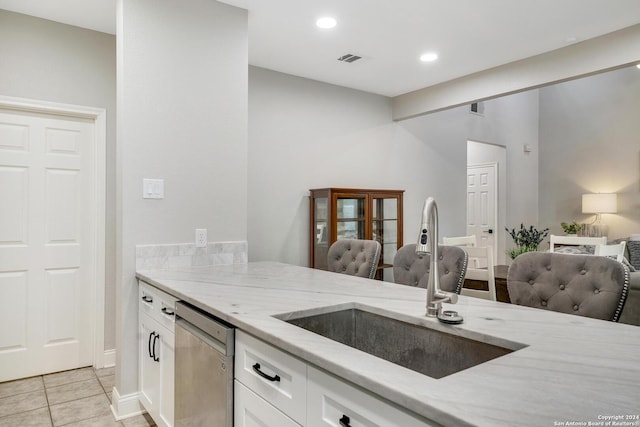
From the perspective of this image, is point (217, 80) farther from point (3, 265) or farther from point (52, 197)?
point (3, 265)

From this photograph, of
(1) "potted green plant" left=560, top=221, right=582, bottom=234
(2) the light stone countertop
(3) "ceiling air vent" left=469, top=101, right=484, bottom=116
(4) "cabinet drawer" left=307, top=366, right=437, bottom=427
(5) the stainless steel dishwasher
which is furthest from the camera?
(1) "potted green plant" left=560, top=221, right=582, bottom=234

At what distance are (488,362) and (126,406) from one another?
90.8 inches

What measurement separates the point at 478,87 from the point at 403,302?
3372 mm

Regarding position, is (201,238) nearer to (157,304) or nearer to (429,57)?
(157,304)

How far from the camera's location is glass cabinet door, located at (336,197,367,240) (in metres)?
4.25

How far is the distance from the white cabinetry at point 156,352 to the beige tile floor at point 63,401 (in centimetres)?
30

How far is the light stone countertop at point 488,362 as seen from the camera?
0.76 metres

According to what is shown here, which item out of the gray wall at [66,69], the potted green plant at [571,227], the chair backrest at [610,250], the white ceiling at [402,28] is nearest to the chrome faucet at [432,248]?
the white ceiling at [402,28]

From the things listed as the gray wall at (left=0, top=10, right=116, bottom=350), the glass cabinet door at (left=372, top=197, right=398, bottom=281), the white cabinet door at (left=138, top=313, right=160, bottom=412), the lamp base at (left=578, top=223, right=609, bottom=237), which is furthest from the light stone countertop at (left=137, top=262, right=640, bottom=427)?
the lamp base at (left=578, top=223, right=609, bottom=237)

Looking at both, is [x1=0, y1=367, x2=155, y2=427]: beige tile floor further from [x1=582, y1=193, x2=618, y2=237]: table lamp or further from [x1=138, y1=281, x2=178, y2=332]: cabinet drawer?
[x1=582, y1=193, x2=618, y2=237]: table lamp

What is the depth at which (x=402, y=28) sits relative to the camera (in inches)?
129

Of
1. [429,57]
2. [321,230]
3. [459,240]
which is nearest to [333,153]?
[321,230]

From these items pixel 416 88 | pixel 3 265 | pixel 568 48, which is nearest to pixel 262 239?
pixel 3 265

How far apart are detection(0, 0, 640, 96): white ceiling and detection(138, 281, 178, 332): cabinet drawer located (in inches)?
75.7
